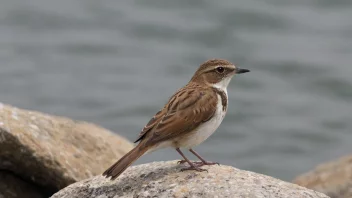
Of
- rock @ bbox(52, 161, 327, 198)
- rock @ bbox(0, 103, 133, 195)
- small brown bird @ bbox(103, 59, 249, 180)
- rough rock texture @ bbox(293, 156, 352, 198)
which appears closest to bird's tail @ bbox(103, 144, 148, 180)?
small brown bird @ bbox(103, 59, 249, 180)

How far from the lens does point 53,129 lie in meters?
10.7

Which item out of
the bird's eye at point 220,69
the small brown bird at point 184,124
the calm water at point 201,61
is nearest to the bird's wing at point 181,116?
the small brown bird at point 184,124

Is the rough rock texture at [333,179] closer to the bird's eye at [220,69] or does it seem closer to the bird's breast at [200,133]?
the bird's eye at [220,69]

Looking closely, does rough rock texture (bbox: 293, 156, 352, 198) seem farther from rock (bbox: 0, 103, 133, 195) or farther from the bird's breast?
the bird's breast

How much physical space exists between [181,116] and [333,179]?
157 inches

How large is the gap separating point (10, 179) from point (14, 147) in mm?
541

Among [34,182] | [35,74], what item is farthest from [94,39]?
[34,182]

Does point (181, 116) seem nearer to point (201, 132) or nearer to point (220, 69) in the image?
point (201, 132)

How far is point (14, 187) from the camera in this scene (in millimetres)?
9906

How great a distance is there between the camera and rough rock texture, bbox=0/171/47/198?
32.3 feet

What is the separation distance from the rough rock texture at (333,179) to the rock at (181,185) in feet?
10.2

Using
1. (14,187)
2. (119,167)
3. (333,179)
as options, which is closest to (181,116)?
(119,167)

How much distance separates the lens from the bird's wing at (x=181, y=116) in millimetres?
8727

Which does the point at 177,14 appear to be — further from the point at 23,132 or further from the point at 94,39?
the point at 23,132
